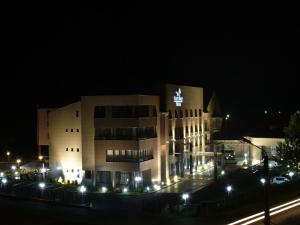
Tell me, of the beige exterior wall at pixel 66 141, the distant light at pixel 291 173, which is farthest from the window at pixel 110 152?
the distant light at pixel 291 173

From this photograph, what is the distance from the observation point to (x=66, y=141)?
137 ft

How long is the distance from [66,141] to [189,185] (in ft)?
36.5

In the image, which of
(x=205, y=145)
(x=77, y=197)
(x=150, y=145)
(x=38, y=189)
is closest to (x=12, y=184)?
(x=38, y=189)

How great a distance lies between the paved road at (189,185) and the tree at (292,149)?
6.99 m

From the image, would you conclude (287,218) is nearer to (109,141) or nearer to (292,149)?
(292,149)

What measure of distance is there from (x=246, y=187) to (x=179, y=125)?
12272 mm

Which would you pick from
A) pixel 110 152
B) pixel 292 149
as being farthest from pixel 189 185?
pixel 292 149

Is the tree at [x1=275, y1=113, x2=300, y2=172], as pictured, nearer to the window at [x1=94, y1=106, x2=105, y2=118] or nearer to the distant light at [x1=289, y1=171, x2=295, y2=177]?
the distant light at [x1=289, y1=171, x2=295, y2=177]

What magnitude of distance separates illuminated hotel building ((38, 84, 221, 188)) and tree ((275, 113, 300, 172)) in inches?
414

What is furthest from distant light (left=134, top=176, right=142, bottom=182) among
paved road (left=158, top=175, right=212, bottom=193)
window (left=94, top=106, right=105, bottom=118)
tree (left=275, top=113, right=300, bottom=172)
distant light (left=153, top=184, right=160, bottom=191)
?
tree (left=275, top=113, right=300, bottom=172)

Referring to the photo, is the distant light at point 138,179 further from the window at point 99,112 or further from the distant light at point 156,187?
the window at point 99,112

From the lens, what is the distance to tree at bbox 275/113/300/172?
36.3 m

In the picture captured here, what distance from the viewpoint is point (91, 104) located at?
39781 millimetres

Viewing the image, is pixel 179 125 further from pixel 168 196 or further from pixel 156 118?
pixel 168 196
